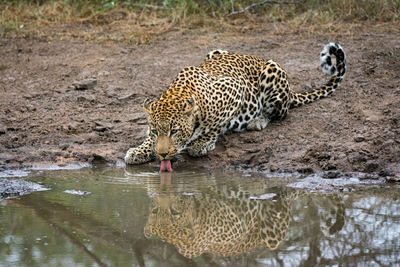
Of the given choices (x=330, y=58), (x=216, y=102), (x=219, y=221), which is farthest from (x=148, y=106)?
(x=330, y=58)

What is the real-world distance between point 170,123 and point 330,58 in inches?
127

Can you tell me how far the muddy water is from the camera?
501 cm

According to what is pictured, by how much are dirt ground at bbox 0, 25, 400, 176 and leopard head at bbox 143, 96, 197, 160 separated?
0.60 metres

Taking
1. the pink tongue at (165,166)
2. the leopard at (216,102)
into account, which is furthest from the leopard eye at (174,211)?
the pink tongue at (165,166)

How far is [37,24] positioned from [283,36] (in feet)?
17.0

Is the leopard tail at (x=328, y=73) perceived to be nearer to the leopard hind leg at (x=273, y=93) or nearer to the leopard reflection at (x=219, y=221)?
the leopard hind leg at (x=273, y=93)

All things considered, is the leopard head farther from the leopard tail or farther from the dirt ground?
the leopard tail

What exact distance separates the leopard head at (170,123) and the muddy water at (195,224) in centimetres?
50

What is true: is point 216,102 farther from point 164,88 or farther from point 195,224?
point 195,224

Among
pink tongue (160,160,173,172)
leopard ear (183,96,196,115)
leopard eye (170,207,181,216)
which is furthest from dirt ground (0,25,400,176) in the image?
leopard eye (170,207,181,216)

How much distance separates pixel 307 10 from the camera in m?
14.2

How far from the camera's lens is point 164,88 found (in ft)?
36.0

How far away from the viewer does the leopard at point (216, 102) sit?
27.2ft

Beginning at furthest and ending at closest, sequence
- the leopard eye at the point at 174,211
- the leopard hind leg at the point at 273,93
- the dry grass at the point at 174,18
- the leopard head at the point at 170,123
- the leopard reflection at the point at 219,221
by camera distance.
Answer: the dry grass at the point at 174,18 < the leopard hind leg at the point at 273,93 < the leopard head at the point at 170,123 < the leopard eye at the point at 174,211 < the leopard reflection at the point at 219,221
